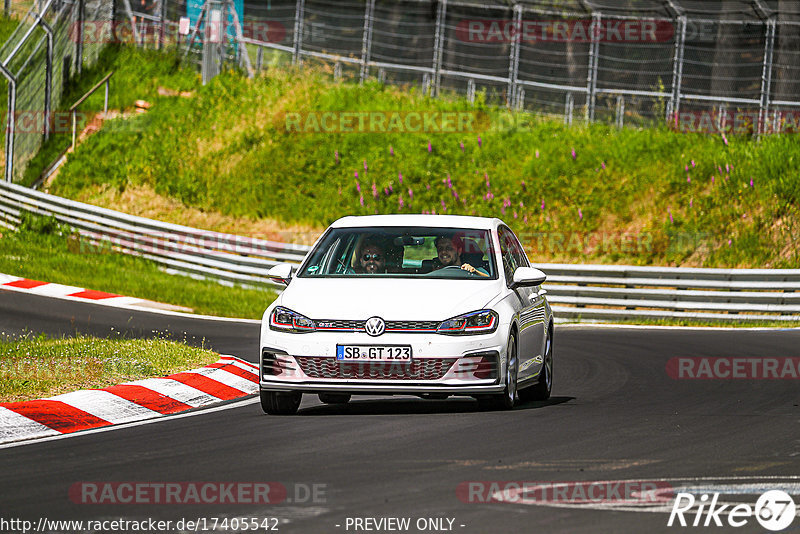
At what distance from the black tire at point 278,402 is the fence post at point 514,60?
70.4ft

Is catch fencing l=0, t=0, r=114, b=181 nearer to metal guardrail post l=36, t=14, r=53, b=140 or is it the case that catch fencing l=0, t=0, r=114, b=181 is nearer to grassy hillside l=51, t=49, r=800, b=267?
metal guardrail post l=36, t=14, r=53, b=140

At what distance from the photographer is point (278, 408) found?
1068cm

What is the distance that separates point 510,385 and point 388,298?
122 cm

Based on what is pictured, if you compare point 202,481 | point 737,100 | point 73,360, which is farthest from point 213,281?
point 202,481

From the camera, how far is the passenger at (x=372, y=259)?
11.3 metres

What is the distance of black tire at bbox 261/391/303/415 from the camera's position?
34.9ft

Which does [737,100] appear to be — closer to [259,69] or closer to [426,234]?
[259,69]

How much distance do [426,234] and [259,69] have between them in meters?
26.9

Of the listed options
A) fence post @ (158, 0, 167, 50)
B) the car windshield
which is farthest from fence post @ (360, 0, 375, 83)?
the car windshield

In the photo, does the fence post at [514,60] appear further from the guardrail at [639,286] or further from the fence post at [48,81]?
the fence post at [48,81]

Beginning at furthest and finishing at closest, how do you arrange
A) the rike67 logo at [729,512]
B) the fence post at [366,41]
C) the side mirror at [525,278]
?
the fence post at [366,41] → the side mirror at [525,278] → the rike67 logo at [729,512]

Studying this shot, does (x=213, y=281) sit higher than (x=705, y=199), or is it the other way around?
(x=705, y=199)
